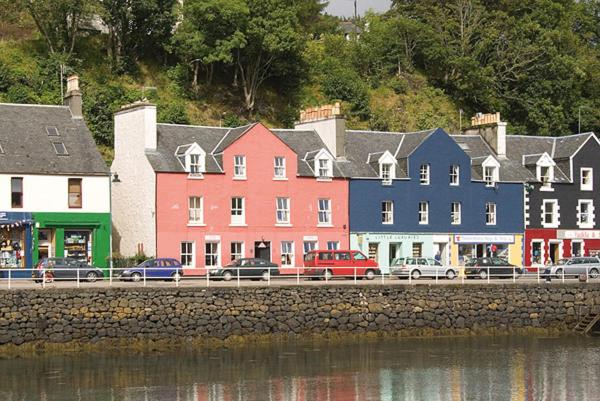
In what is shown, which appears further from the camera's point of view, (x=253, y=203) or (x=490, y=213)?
(x=490, y=213)

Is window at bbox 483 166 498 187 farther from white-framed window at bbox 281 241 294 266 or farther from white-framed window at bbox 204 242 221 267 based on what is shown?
white-framed window at bbox 204 242 221 267

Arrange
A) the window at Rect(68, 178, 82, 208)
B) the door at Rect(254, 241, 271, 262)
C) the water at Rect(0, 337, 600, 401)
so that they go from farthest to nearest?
the door at Rect(254, 241, 271, 262)
the window at Rect(68, 178, 82, 208)
the water at Rect(0, 337, 600, 401)

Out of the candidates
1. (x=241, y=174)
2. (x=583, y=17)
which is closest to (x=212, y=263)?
(x=241, y=174)

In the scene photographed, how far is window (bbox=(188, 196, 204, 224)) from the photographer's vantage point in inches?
2398

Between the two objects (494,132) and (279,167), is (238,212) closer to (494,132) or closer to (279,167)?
(279,167)

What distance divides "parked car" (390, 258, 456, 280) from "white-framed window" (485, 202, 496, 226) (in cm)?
886

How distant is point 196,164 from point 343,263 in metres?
9.99

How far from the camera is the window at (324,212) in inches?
2552

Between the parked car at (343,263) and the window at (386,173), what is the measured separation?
7854mm

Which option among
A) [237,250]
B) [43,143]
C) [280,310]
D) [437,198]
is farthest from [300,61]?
[280,310]

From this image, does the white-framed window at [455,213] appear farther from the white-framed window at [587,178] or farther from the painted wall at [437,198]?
the white-framed window at [587,178]

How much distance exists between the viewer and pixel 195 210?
61.1m

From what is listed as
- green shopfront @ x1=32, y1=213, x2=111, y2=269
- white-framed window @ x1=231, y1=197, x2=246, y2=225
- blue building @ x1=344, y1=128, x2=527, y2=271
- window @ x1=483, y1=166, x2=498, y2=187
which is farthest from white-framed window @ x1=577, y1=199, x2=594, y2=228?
green shopfront @ x1=32, y1=213, x2=111, y2=269

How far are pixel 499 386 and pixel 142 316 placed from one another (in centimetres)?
1526
